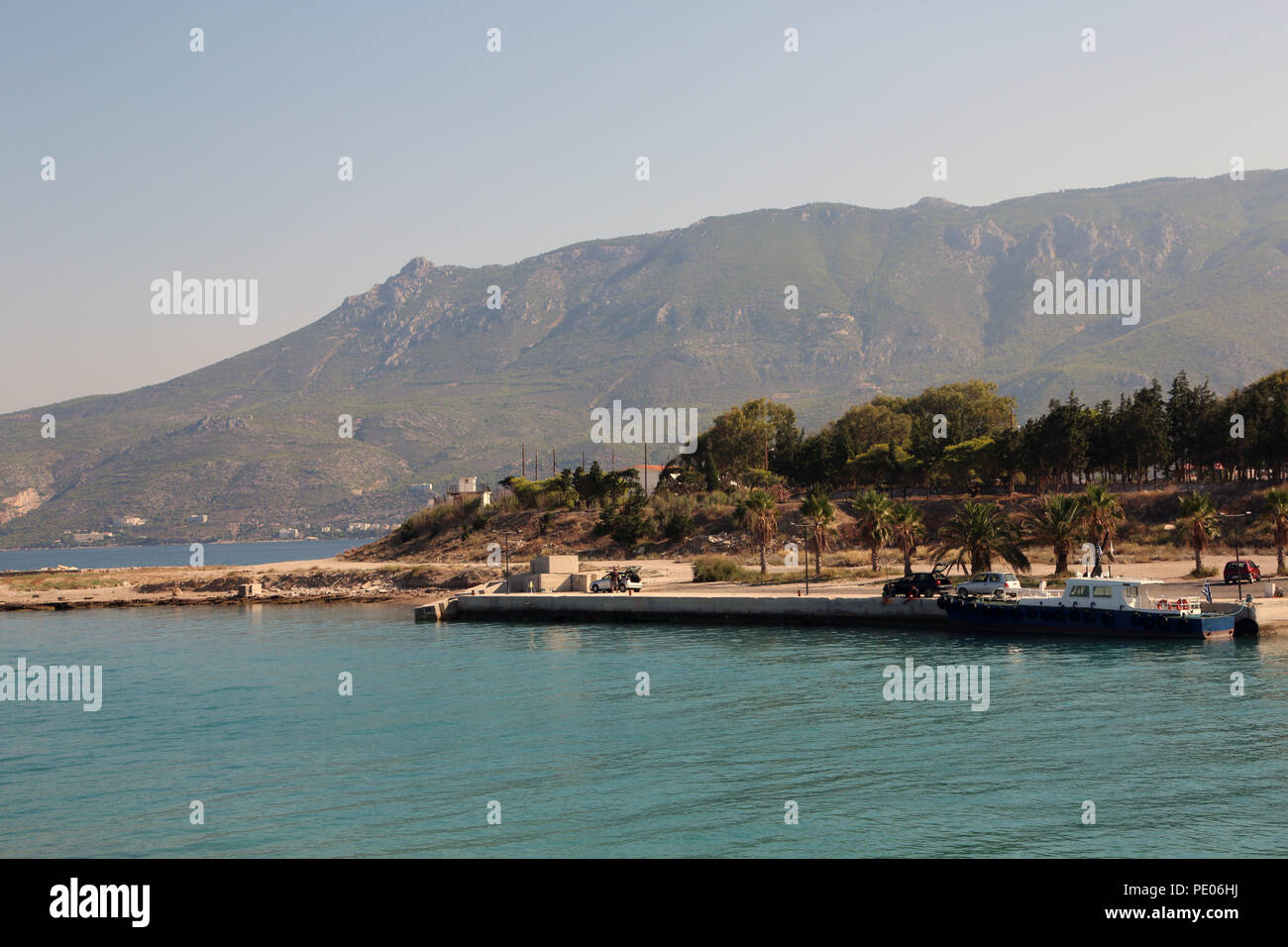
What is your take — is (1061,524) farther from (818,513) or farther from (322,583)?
(322,583)

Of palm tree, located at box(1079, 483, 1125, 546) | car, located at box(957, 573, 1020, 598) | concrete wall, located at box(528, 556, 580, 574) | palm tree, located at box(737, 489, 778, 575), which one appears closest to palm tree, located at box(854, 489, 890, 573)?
palm tree, located at box(737, 489, 778, 575)

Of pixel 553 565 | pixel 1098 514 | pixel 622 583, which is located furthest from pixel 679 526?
pixel 1098 514

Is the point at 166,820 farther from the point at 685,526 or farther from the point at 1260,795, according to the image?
the point at 685,526

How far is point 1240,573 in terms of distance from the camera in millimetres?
65500

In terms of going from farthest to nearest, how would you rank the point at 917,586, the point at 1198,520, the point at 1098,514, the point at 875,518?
the point at 875,518 < the point at 1098,514 < the point at 1198,520 < the point at 917,586

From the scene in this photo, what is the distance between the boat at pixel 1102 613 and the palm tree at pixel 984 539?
203 inches

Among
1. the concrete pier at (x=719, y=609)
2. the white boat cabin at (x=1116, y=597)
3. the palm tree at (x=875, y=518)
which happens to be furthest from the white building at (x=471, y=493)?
the white boat cabin at (x=1116, y=597)

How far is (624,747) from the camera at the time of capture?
36.8 m

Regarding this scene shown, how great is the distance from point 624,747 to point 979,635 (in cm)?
3112

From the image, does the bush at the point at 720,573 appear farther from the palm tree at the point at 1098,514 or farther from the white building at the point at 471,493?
the white building at the point at 471,493

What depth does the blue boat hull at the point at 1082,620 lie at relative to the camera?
55.8 meters

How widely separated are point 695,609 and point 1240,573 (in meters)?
32.0
